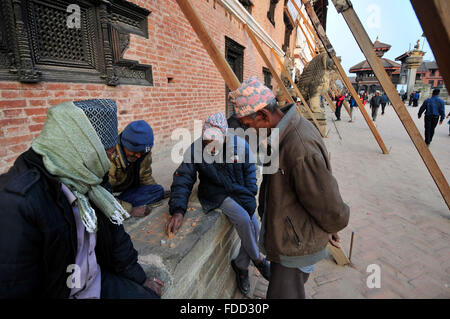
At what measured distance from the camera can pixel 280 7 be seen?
12500 millimetres

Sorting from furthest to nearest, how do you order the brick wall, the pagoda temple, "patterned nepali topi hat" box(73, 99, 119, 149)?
the pagoda temple
the brick wall
"patterned nepali topi hat" box(73, 99, 119, 149)

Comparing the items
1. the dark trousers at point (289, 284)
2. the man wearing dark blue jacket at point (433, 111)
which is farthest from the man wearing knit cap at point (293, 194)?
the man wearing dark blue jacket at point (433, 111)

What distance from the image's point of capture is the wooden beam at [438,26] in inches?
29.9

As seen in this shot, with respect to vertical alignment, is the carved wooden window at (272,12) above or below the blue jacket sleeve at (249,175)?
above

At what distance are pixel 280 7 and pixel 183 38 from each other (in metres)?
10.6

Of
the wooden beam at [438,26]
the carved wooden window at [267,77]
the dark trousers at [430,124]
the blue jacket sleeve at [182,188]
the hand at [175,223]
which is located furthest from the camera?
the carved wooden window at [267,77]

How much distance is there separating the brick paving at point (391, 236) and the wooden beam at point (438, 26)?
2222 mm

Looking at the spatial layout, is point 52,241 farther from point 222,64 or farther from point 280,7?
point 280,7

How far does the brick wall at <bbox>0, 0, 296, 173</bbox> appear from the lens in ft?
7.54

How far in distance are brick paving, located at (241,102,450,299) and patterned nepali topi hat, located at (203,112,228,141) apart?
1656 millimetres

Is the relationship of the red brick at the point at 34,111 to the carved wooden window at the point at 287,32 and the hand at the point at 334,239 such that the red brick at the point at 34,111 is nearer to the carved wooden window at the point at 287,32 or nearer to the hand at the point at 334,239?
the hand at the point at 334,239

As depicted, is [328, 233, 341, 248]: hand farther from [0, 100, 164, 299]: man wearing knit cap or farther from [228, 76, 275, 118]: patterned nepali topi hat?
[0, 100, 164, 299]: man wearing knit cap

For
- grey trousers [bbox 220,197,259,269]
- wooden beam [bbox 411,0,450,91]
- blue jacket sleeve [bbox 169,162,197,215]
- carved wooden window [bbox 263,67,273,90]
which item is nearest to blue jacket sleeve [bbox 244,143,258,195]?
grey trousers [bbox 220,197,259,269]
